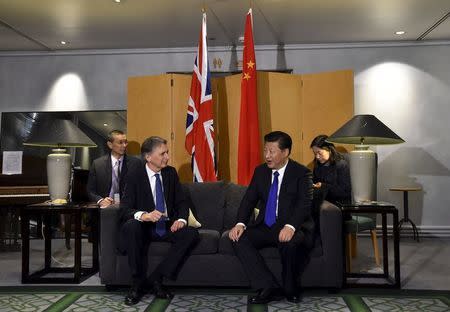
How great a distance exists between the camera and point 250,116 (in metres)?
5.42

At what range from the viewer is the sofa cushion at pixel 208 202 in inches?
166

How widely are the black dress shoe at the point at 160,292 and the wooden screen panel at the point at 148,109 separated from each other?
102 inches

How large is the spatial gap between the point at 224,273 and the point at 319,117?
2.92 metres

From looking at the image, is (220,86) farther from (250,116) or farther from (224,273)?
(224,273)

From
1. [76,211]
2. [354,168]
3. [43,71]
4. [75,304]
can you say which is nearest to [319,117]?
[354,168]

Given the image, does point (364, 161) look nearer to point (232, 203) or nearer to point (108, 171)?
point (232, 203)

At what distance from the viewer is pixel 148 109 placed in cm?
597

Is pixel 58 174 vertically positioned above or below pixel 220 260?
above

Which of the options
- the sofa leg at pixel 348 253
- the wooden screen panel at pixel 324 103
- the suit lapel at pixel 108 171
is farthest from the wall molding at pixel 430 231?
the suit lapel at pixel 108 171

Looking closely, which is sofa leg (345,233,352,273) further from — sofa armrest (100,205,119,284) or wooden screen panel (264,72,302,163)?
sofa armrest (100,205,119,284)

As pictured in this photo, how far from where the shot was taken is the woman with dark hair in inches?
180

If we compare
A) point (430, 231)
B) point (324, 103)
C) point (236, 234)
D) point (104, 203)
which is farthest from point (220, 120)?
point (430, 231)

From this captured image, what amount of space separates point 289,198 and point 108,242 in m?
1.45

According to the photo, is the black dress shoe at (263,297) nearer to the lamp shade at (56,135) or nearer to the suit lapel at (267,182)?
the suit lapel at (267,182)
